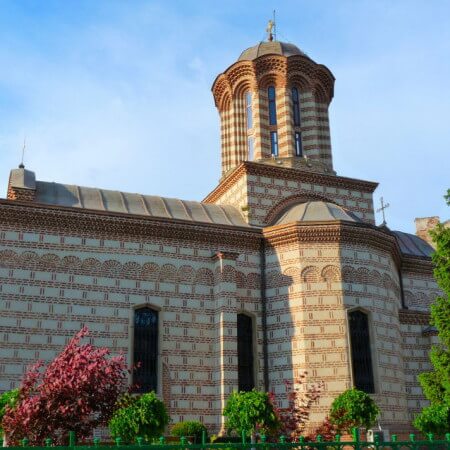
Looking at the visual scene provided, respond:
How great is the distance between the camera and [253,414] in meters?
12.0

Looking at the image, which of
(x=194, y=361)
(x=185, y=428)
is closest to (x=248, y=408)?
(x=185, y=428)

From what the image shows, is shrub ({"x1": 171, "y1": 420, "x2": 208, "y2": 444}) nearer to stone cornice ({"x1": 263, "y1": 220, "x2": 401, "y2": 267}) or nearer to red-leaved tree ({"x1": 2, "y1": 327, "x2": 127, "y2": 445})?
red-leaved tree ({"x1": 2, "y1": 327, "x2": 127, "y2": 445})

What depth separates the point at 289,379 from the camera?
52.4ft

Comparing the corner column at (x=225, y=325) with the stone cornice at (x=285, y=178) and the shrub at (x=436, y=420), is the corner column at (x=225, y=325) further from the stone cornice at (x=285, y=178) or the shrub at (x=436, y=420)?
the shrub at (x=436, y=420)

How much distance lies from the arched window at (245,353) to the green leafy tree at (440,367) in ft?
15.0

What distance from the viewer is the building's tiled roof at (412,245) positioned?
22031 mm

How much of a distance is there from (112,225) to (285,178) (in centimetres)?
636

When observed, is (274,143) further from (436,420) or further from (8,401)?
(8,401)

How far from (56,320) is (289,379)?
253 inches

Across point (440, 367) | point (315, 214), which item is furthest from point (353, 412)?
point (315, 214)

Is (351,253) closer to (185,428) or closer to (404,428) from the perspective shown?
(404,428)

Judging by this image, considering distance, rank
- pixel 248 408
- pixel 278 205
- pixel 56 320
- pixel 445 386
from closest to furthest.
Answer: pixel 248 408
pixel 445 386
pixel 56 320
pixel 278 205

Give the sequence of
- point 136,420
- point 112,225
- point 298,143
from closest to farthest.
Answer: point 136,420 → point 112,225 → point 298,143

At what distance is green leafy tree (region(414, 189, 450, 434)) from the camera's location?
13.9 meters
